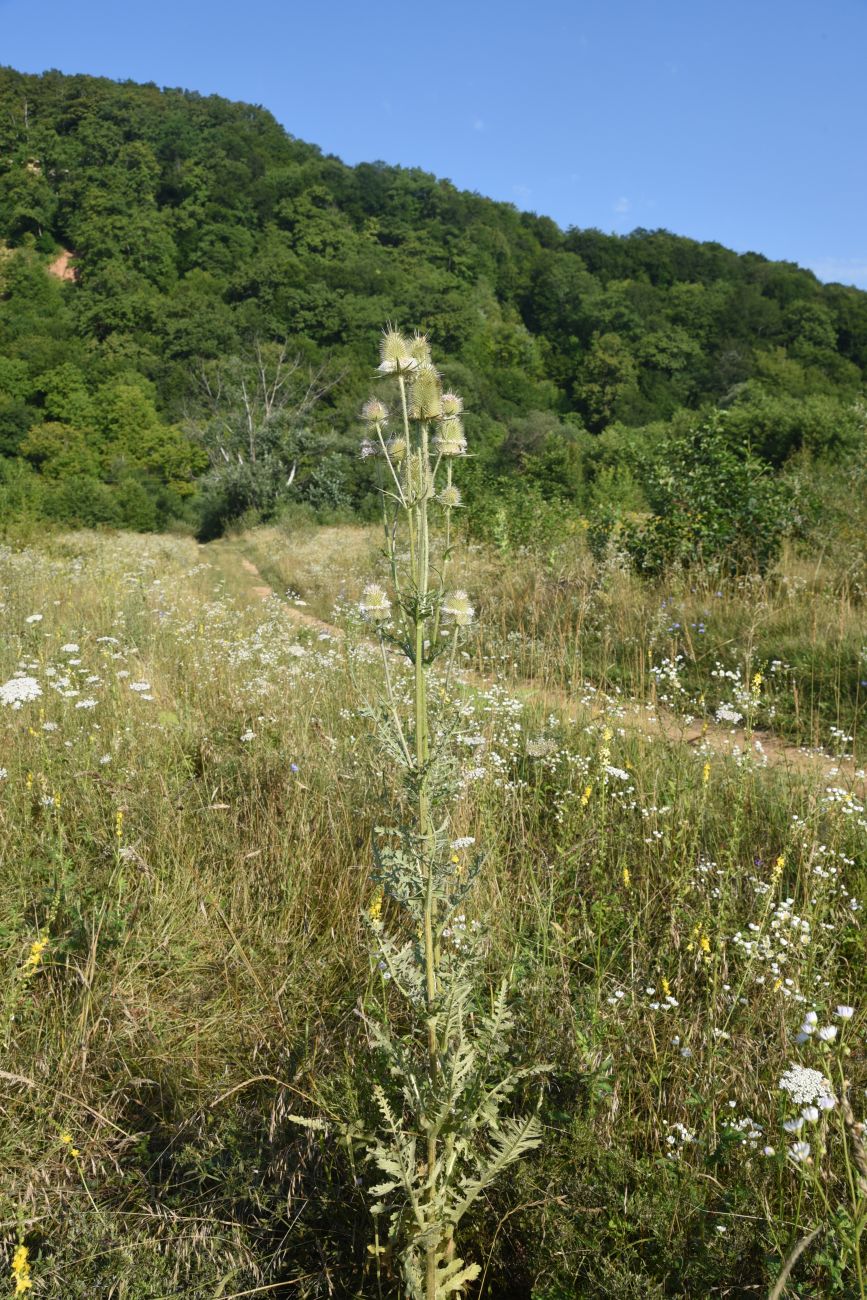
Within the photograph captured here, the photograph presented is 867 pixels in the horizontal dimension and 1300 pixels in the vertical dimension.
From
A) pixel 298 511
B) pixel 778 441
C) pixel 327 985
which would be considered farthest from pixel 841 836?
pixel 298 511

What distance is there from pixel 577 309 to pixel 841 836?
1994 inches

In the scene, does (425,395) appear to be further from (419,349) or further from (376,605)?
(376,605)

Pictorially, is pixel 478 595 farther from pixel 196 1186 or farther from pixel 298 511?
pixel 298 511

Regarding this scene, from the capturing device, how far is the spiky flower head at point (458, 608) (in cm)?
180

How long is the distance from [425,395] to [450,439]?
0.16m

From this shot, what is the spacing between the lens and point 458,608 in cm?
182

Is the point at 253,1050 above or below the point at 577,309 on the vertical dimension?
below

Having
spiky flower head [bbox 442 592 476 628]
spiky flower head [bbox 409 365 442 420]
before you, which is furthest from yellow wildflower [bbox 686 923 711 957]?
spiky flower head [bbox 409 365 442 420]

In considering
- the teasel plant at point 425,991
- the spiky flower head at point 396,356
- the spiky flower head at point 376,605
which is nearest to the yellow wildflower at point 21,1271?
the teasel plant at point 425,991

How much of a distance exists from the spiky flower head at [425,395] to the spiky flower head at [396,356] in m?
0.03

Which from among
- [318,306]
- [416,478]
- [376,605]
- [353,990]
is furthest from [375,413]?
[318,306]

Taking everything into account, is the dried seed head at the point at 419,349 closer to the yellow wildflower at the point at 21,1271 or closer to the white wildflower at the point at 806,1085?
the white wildflower at the point at 806,1085

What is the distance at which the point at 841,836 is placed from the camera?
3.02m

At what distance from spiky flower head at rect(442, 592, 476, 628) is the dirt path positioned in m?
2.24
